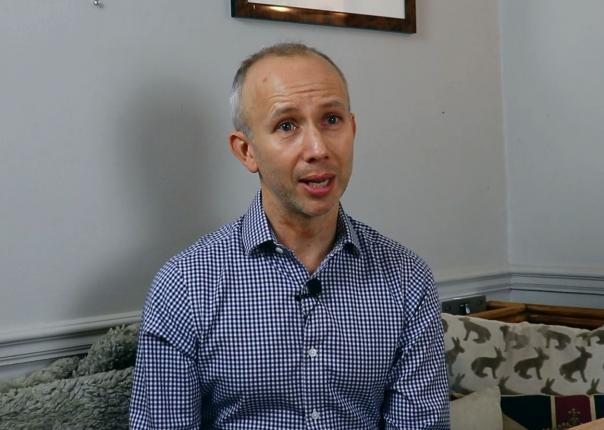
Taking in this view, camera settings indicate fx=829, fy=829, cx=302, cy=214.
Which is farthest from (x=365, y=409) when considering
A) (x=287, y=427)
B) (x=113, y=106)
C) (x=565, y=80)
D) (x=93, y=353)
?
(x=565, y=80)

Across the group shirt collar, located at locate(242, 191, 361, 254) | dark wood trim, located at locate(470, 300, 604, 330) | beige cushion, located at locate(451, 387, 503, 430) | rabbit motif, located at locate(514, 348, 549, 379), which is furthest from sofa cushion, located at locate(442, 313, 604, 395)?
shirt collar, located at locate(242, 191, 361, 254)

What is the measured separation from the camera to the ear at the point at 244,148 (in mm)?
1447

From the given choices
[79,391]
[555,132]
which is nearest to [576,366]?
[555,132]

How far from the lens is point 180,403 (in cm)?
136

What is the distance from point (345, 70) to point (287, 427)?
3.23ft

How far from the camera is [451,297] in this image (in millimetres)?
2283

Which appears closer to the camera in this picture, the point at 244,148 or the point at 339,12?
the point at 244,148

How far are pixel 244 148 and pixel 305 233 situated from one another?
0.18m

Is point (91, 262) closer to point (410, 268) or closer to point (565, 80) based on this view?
point (410, 268)

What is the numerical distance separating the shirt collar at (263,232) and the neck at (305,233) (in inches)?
0.9

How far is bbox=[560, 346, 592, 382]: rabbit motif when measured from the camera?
72.2 inches

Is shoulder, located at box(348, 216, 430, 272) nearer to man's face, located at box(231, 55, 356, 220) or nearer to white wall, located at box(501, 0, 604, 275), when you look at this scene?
man's face, located at box(231, 55, 356, 220)

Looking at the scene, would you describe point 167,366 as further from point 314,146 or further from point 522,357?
point 522,357

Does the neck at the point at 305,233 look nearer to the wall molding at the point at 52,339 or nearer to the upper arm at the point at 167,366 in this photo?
the upper arm at the point at 167,366
